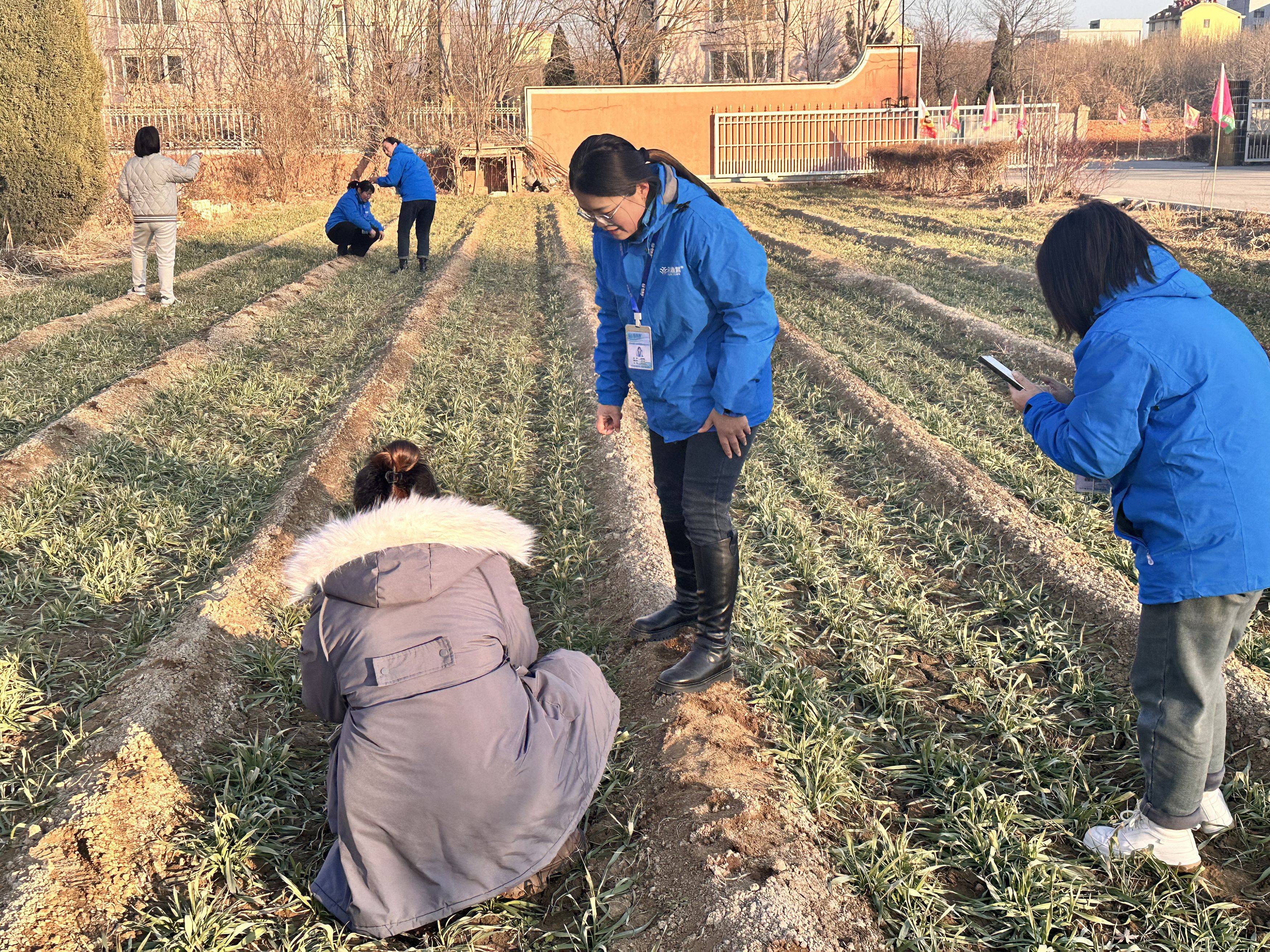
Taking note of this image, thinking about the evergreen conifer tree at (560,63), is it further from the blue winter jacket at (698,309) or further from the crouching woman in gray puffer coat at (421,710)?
the crouching woman in gray puffer coat at (421,710)

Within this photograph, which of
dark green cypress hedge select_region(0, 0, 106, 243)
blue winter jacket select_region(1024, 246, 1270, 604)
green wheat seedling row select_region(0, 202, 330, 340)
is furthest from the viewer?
dark green cypress hedge select_region(0, 0, 106, 243)

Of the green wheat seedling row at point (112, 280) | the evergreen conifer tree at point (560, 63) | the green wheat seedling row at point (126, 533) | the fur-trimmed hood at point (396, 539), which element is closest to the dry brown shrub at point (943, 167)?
the green wheat seedling row at point (112, 280)

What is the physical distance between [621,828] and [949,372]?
20.1ft

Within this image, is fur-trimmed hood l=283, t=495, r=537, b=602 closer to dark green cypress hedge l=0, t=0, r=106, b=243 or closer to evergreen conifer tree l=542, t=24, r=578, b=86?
dark green cypress hedge l=0, t=0, r=106, b=243

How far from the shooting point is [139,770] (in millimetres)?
3209

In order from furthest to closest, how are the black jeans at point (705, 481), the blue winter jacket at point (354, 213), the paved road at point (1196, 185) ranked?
the paved road at point (1196, 185)
the blue winter jacket at point (354, 213)
the black jeans at point (705, 481)

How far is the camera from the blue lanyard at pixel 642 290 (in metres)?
3.22

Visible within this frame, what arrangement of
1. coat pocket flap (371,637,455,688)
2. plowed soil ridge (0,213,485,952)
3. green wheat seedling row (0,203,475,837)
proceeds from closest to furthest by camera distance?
coat pocket flap (371,637,455,688) < plowed soil ridge (0,213,485,952) < green wheat seedling row (0,203,475,837)

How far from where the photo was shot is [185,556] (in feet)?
15.9

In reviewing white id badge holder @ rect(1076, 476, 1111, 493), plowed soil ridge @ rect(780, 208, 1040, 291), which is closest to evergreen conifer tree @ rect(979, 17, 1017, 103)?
plowed soil ridge @ rect(780, 208, 1040, 291)

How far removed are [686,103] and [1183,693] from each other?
30.4m

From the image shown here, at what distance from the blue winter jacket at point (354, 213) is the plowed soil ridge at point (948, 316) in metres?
6.21

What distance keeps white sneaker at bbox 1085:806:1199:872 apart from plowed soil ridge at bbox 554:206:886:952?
704mm

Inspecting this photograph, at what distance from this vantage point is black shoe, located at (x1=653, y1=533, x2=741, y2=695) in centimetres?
347
